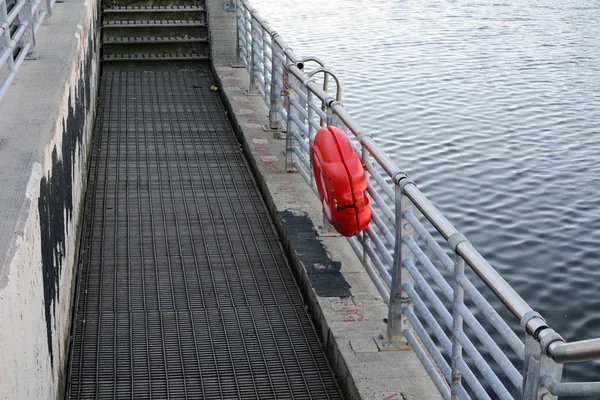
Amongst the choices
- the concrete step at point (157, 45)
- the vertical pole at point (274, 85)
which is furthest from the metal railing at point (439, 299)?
the concrete step at point (157, 45)

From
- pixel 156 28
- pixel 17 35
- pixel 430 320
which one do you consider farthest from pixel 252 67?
pixel 430 320

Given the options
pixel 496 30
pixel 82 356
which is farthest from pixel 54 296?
pixel 496 30

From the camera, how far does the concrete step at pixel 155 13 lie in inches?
567

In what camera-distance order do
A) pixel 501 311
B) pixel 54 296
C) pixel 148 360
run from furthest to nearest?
pixel 501 311 → pixel 148 360 → pixel 54 296

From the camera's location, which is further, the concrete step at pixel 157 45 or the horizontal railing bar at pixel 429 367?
the concrete step at pixel 157 45

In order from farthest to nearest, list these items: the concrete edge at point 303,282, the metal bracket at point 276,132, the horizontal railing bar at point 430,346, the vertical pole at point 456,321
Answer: the metal bracket at point 276,132 → the concrete edge at point 303,282 → the horizontal railing bar at point 430,346 → the vertical pole at point 456,321

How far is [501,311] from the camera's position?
8.31 meters

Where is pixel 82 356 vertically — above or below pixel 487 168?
above

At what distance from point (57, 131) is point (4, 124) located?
1.83ft

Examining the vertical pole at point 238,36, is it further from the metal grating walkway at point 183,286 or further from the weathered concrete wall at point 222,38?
the metal grating walkway at point 183,286

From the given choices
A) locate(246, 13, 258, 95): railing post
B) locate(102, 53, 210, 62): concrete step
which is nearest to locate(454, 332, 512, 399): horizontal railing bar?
locate(246, 13, 258, 95): railing post

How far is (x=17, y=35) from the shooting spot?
5879 mm

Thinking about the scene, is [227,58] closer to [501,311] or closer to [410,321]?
[501,311]

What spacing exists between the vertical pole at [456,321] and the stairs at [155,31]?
10419 mm
